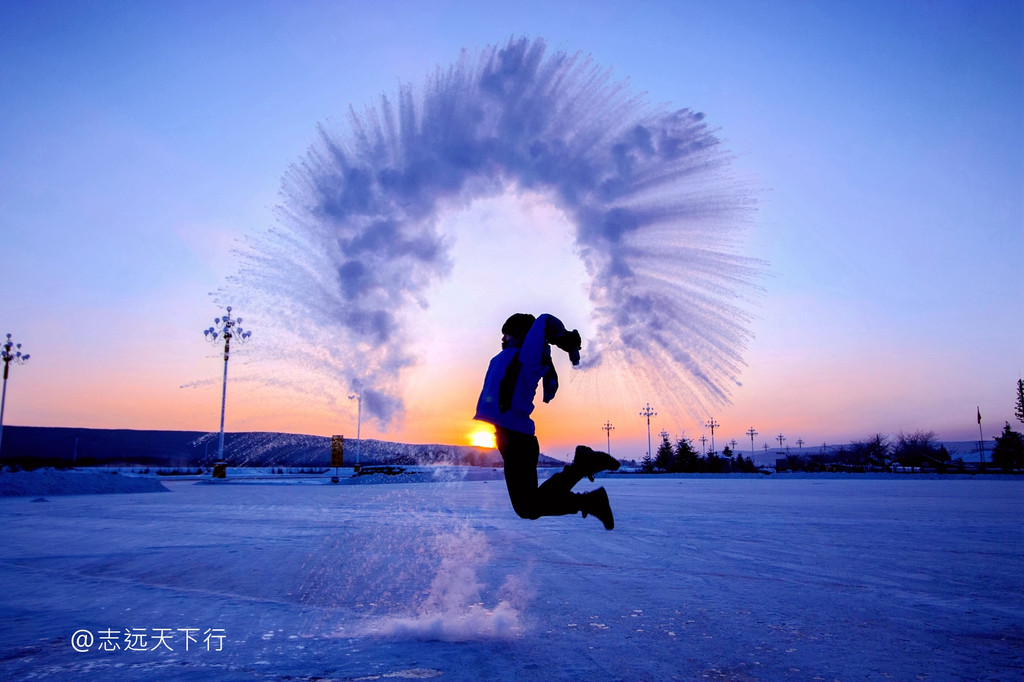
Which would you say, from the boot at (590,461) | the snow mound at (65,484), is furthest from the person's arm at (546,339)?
the snow mound at (65,484)

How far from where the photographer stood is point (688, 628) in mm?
5266

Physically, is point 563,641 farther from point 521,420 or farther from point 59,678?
point 59,678

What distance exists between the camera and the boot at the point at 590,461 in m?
4.84

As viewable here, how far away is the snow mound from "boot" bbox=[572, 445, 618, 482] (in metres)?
30.0

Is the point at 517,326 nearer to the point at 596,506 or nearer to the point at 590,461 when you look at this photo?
the point at 590,461

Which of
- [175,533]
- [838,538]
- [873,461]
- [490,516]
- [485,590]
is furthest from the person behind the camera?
[873,461]

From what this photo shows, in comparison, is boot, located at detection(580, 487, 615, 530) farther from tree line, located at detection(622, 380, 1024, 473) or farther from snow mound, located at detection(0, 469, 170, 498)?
tree line, located at detection(622, 380, 1024, 473)

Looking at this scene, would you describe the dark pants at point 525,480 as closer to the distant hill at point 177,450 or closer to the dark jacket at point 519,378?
the dark jacket at point 519,378

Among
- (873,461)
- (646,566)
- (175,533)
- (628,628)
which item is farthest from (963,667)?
(873,461)

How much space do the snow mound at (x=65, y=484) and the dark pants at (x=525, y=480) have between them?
97.8 ft

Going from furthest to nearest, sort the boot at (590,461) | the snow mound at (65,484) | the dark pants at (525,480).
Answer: the snow mound at (65,484) → the boot at (590,461) → the dark pants at (525,480)

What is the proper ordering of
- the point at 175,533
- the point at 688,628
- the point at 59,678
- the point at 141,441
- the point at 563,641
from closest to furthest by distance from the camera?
the point at 59,678, the point at 563,641, the point at 688,628, the point at 175,533, the point at 141,441

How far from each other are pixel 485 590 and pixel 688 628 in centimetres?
248

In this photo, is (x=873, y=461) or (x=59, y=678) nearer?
(x=59, y=678)
